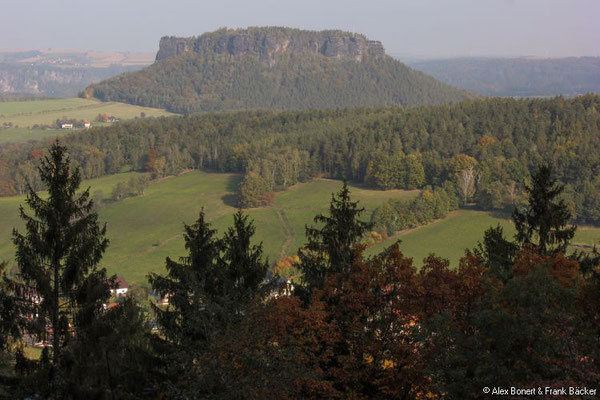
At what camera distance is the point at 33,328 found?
1747 cm

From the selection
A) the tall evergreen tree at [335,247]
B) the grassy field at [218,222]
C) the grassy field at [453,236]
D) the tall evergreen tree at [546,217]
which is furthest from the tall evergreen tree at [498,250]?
the grassy field at [453,236]

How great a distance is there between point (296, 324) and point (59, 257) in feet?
24.9

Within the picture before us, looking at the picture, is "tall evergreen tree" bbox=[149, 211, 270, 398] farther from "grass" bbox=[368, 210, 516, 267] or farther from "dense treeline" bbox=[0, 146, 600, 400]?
"grass" bbox=[368, 210, 516, 267]

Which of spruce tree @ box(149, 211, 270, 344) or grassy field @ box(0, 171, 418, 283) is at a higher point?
spruce tree @ box(149, 211, 270, 344)

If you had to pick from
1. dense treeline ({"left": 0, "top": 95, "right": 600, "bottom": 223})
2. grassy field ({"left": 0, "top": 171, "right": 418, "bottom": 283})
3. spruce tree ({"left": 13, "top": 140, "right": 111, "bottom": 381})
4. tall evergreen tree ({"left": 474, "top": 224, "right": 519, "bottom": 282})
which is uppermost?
spruce tree ({"left": 13, "top": 140, "right": 111, "bottom": 381})

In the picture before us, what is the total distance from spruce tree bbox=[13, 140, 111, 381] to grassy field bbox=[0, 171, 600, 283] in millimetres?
50643

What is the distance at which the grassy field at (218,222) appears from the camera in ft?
247

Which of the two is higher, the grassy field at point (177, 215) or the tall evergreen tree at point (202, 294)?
the tall evergreen tree at point (202, 294)

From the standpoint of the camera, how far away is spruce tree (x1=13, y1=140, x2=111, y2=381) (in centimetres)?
1762

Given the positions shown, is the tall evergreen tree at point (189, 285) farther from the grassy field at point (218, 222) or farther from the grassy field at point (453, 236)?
the grassy field at point (453, 236)

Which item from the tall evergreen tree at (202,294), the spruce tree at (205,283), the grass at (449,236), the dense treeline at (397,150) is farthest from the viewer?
the dense treeline at (397,150)

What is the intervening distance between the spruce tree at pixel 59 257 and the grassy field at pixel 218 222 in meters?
50.6

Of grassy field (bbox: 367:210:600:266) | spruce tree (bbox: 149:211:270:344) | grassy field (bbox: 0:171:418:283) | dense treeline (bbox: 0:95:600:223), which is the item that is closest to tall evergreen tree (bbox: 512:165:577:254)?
spruce tree (bbox: 149:211:270:344)

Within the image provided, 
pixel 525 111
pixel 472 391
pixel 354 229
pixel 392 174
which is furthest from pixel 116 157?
pixel 472 391
